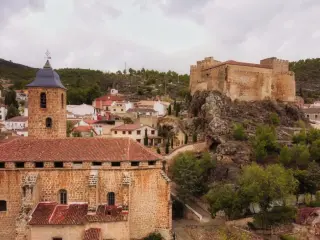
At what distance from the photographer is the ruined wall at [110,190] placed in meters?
26.4

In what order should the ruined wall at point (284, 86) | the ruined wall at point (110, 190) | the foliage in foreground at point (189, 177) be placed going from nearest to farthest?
the ruined wall at point (110, 190), the foliage in foreground at point (189, 177), the ruined wall at point (284, 86)

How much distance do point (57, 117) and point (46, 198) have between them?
7749 millimetres

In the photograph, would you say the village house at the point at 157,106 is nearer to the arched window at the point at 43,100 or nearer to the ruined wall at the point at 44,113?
the ruined wall at the point at 44,113

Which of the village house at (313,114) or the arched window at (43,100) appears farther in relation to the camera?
the village house at (313,114)

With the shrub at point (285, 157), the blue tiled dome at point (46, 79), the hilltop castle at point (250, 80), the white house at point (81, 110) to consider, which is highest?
the hilltop castle at point (250, 80)

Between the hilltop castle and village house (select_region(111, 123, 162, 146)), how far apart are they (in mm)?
12052

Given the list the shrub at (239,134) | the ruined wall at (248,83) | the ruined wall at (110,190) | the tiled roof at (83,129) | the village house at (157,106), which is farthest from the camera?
the village house at (157,106)

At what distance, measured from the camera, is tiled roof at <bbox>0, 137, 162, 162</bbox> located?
26.8 meters

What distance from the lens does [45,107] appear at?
3114 cm

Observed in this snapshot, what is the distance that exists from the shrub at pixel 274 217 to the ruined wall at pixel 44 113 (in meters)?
19.8

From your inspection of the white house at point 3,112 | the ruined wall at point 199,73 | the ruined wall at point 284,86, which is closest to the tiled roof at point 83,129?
the ruined wall at point 199,73

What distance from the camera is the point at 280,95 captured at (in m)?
60.9

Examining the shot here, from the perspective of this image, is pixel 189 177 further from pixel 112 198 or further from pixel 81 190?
pixel 81 190

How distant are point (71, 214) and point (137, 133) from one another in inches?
1344
